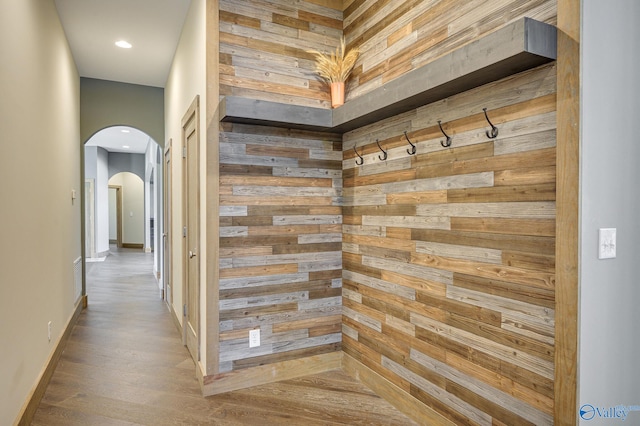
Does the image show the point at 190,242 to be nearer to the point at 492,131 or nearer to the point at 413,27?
the point at 413,27

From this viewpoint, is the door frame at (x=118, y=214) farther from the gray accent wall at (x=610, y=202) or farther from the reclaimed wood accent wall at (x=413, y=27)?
the gray accent wall at (x=610, y=202)

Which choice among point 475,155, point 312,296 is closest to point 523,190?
point 475,155

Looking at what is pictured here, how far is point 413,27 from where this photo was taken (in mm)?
2314

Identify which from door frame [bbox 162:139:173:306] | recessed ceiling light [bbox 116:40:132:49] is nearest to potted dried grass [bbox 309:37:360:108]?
recessed ceiling light [bbox 116:40:132:49]

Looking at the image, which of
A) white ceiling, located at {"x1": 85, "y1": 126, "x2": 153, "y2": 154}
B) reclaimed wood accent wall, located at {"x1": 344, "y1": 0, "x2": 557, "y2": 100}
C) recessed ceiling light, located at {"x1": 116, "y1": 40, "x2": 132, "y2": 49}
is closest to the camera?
reclaimed wood accent wall, located at {"x1": 344, "y1": 0, "x2": 557, "y2": 100}

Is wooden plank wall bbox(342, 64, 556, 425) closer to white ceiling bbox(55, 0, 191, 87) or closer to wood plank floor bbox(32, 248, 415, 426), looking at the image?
wood plank floor bbox(32, 248, 415, 426)

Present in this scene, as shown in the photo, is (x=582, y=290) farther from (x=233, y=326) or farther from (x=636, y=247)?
(x=233, y=326)

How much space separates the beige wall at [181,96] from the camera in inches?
111

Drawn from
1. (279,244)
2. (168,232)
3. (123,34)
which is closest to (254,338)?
(279,244)

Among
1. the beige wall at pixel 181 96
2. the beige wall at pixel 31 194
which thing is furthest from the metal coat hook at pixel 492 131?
the beige wall at pixel 31 194

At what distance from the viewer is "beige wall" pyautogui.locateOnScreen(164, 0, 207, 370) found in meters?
2.81

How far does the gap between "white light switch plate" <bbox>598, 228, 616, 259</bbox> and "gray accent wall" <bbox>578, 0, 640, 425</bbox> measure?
2 centimetres

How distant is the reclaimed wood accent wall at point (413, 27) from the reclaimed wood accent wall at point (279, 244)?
65cm

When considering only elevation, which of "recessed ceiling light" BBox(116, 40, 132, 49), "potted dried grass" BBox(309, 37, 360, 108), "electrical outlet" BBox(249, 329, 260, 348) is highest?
"recessed ceiling light" BBox(116, 40, 132, 49)
